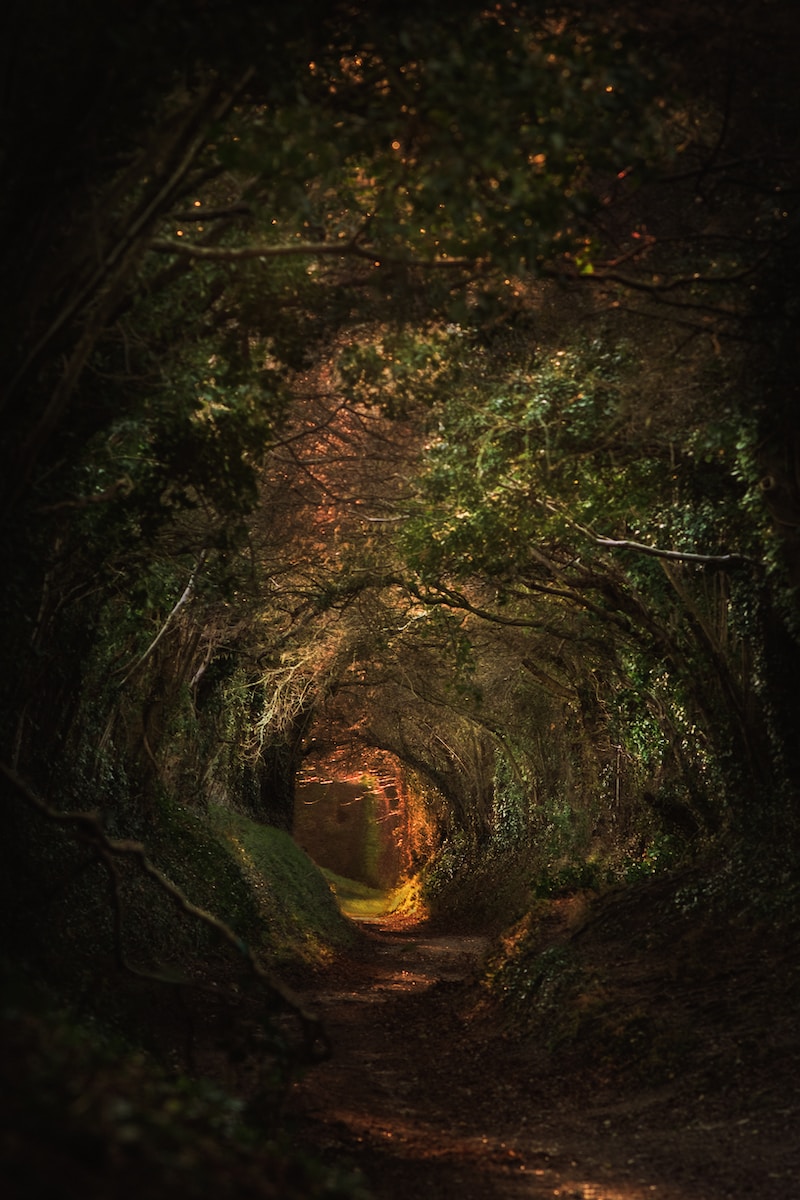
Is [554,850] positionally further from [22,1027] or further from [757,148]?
[22,1027]

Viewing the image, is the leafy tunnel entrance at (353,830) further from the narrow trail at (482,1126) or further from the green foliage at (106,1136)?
the green foliage at (106,1136)

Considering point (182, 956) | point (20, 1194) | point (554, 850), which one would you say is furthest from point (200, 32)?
point (554, 850)

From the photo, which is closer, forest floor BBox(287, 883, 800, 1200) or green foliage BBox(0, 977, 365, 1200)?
green foliage BBox(0, 977, 365, 1200)

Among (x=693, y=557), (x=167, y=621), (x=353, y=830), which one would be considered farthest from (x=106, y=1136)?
(x=353, y=830)

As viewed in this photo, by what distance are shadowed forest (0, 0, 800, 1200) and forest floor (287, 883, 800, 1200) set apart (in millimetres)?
55

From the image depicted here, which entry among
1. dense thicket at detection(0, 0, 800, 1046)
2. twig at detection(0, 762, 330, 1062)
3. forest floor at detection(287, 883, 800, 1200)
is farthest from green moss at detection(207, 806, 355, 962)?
twig at detection(0, 762, 330, 1062)

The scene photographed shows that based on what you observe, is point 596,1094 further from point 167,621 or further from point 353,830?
point 353,830

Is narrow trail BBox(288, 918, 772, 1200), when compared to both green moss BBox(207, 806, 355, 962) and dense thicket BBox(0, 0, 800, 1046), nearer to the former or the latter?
dense thicket BBox(0, 0, 800, 1046)

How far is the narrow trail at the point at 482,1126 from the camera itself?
6.73 meters

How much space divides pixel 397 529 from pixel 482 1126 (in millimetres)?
8448

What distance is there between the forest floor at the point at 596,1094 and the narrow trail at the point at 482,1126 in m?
0.02

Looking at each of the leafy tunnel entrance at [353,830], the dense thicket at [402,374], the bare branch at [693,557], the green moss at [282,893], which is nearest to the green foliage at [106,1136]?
the dense thicket at [402,374]

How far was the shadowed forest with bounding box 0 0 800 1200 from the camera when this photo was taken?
5.73 metres

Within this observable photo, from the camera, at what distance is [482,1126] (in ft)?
28.2
